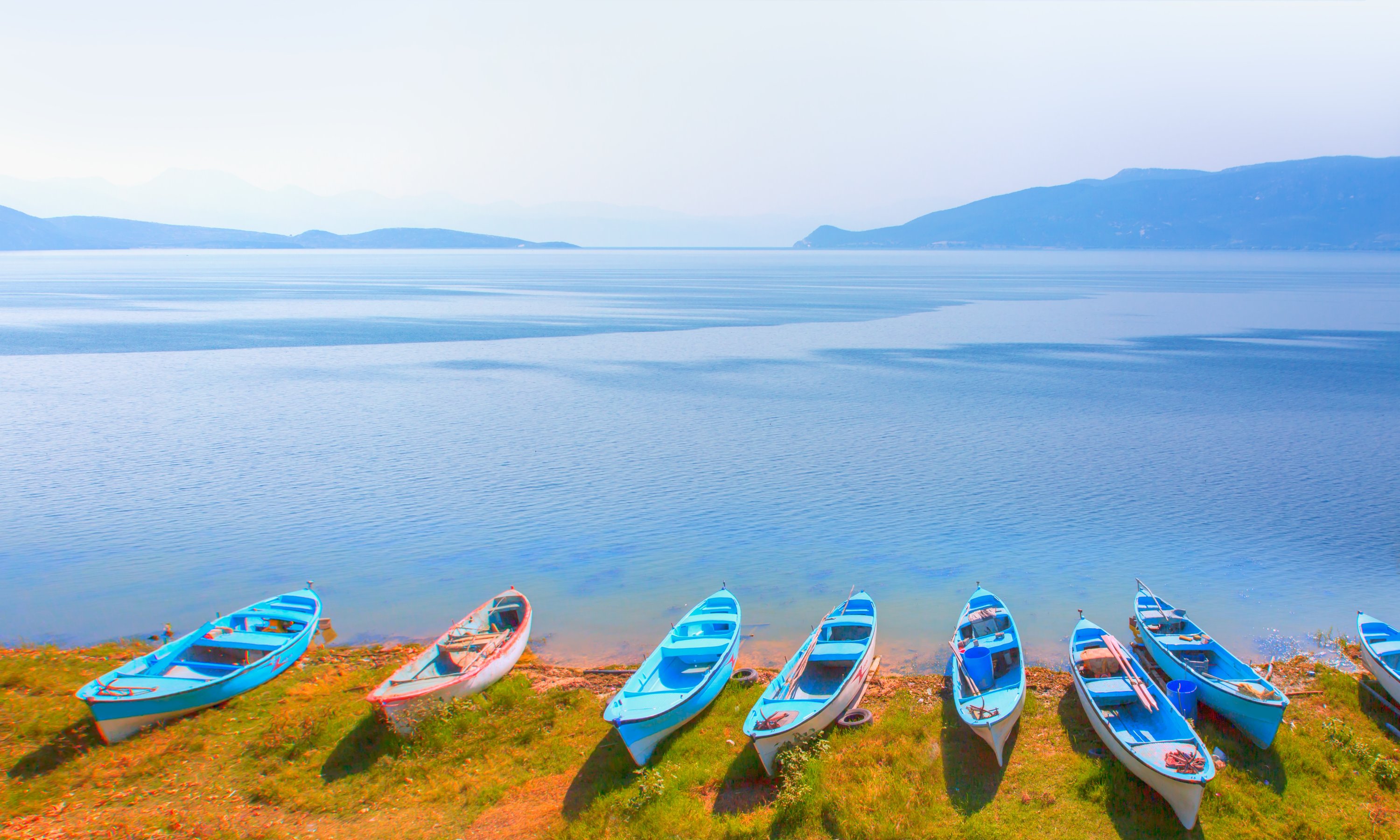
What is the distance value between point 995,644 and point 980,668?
4.19 ft

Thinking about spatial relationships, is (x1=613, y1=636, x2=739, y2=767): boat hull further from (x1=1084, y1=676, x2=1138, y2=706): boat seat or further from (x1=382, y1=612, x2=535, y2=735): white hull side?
(x1=1084, y1=676, x2=1138, y2=706): boat seat

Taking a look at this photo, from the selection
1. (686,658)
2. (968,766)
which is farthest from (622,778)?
(968,766)

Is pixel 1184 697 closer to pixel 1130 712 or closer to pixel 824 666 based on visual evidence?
pixel 1130 712

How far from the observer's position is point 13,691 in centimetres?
1766

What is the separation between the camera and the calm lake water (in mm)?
23703

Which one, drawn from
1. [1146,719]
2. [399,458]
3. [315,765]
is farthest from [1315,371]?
[315,765]

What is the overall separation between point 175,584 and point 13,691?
7888mm

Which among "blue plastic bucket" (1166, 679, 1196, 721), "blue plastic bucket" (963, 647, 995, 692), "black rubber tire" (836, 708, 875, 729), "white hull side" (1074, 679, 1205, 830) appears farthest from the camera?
"blue plastic bucket" (963, 647, 995, 692)

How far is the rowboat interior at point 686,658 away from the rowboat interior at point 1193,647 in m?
9.51

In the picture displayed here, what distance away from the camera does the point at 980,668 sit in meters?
16.8

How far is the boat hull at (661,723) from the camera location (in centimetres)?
1484

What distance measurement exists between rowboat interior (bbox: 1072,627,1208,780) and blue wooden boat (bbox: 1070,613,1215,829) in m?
0.01

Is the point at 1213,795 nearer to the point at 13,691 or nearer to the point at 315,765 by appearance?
the point at 315,765

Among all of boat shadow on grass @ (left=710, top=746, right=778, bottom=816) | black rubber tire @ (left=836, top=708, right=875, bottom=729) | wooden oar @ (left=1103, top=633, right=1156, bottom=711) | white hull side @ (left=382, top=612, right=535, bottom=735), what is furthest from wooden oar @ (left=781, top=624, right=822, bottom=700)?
white hull side @ (left=382, top=612, right=535, bottom=735)
